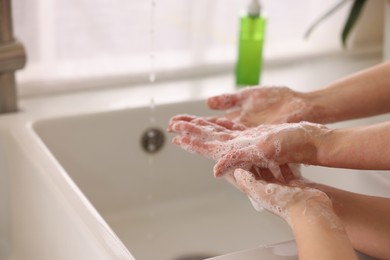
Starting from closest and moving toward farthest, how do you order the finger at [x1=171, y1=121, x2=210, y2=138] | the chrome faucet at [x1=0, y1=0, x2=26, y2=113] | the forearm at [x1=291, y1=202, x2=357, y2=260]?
the forearm at [x1=291, y1=202, x2=357, y2=260] < the finger at [x1=171, y1=121, x2=210, y2=138] < the chrome faucet at [x1=0, y1=0, x2=26, y2=113]

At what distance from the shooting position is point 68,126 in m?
1.19

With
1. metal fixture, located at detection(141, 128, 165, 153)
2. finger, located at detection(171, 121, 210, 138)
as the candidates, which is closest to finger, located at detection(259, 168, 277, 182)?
finger, located at detection(171, 121, 210, 138)

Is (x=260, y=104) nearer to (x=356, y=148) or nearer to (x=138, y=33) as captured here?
(x=356, y=148)

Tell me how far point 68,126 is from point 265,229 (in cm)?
40

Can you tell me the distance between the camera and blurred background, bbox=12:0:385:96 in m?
1.26

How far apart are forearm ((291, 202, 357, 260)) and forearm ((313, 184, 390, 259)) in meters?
0.09

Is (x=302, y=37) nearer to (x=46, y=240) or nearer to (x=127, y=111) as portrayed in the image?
(x=127, y=111)

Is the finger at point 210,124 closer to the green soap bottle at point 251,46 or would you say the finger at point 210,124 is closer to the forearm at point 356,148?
the forearm at point 356,148

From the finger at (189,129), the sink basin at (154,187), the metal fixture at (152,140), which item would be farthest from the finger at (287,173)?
the metal fixture at (152,140)

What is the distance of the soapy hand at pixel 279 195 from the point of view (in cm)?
78

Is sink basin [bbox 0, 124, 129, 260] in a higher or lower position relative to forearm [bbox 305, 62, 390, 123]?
lower

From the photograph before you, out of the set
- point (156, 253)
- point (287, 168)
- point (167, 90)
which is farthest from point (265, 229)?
point (287, 168)

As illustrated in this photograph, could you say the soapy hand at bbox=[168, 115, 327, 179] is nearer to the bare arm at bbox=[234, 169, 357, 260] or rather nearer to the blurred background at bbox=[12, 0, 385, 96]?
the bare arm at bbox=[234, 169, 357, 260]

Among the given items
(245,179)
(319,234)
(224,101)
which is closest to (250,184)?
(245,179)
